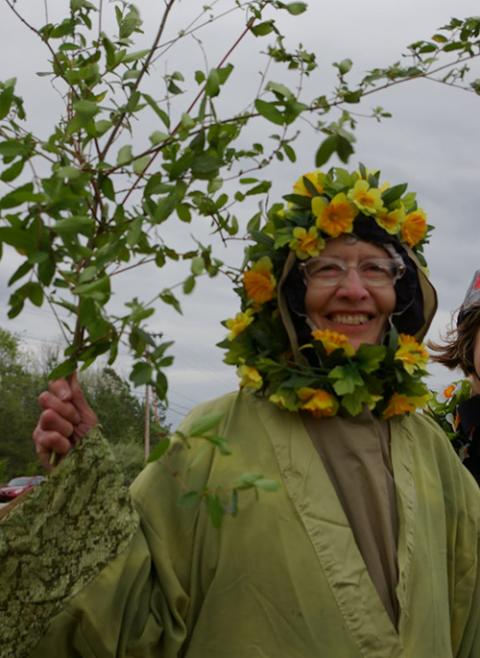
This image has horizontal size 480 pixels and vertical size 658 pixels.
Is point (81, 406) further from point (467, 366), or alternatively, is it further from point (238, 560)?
point (467, 366)

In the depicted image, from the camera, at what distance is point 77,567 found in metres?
2.32

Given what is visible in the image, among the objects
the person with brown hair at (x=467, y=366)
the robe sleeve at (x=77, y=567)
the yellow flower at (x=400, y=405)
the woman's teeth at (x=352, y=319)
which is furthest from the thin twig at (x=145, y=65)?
the person with brown hair at (x=467, y=366)

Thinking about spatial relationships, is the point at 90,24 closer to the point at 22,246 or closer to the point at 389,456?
the point at 22,246

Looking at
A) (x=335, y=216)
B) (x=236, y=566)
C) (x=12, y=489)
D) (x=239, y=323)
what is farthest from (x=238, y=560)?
(x=12, y=489)

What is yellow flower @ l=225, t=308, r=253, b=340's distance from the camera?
2879mm

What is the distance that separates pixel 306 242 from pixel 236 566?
0.88m

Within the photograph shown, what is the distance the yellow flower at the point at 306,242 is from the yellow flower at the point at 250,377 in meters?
0.34

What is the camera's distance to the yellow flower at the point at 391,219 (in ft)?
9.59

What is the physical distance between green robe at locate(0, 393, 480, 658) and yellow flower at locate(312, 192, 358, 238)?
503mm

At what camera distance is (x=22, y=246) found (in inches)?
65.4

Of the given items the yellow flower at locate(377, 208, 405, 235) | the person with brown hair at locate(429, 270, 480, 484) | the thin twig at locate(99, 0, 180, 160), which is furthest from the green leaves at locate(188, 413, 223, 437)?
the person with brown hair at locate(429, 270, 480, 484)

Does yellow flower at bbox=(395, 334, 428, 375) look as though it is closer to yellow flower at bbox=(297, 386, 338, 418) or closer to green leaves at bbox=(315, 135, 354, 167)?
yellow flower at bbox=(297, 386, 338, 418)

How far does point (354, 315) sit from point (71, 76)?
1035mm

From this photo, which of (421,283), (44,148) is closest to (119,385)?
(44,148)
